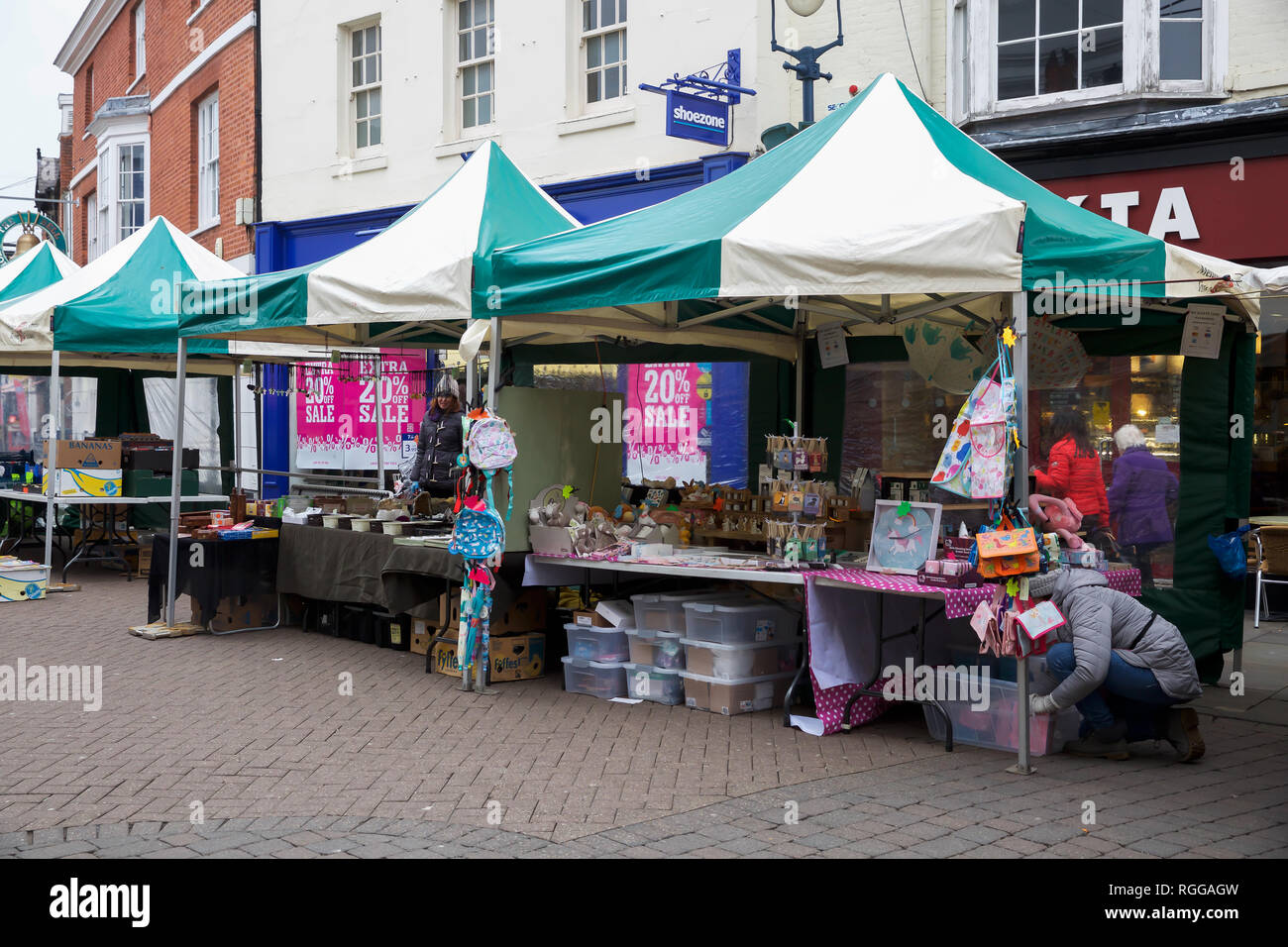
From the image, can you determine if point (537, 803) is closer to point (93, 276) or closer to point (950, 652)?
point (950, 652)

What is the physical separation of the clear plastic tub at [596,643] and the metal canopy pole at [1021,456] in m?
2.61

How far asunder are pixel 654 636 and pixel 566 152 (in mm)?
7406

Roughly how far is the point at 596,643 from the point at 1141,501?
3711 millimetres

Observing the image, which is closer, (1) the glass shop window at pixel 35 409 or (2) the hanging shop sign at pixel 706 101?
(2) the hanging shop sign at pixel 706 101

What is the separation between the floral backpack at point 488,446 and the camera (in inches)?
309

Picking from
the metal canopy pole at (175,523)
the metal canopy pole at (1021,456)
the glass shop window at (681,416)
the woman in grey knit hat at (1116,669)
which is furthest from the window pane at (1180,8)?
the metal canopy pole at (175,523)

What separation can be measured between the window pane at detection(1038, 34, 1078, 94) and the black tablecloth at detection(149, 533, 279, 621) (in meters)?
7.60

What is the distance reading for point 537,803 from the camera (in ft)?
18.0

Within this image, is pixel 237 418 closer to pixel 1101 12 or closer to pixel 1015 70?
pixel 1015 70

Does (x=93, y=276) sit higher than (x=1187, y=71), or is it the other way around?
(x=1187, y=71)

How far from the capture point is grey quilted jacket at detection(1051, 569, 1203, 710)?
609 cm

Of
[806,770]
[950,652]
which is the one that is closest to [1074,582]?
[950,652]

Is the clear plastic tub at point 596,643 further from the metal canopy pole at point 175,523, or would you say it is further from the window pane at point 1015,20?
the window pane at point 1015,20

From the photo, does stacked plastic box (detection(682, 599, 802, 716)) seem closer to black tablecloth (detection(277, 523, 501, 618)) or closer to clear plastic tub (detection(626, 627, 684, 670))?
clear plastic tub (detection(626, 627, 684, 670))
